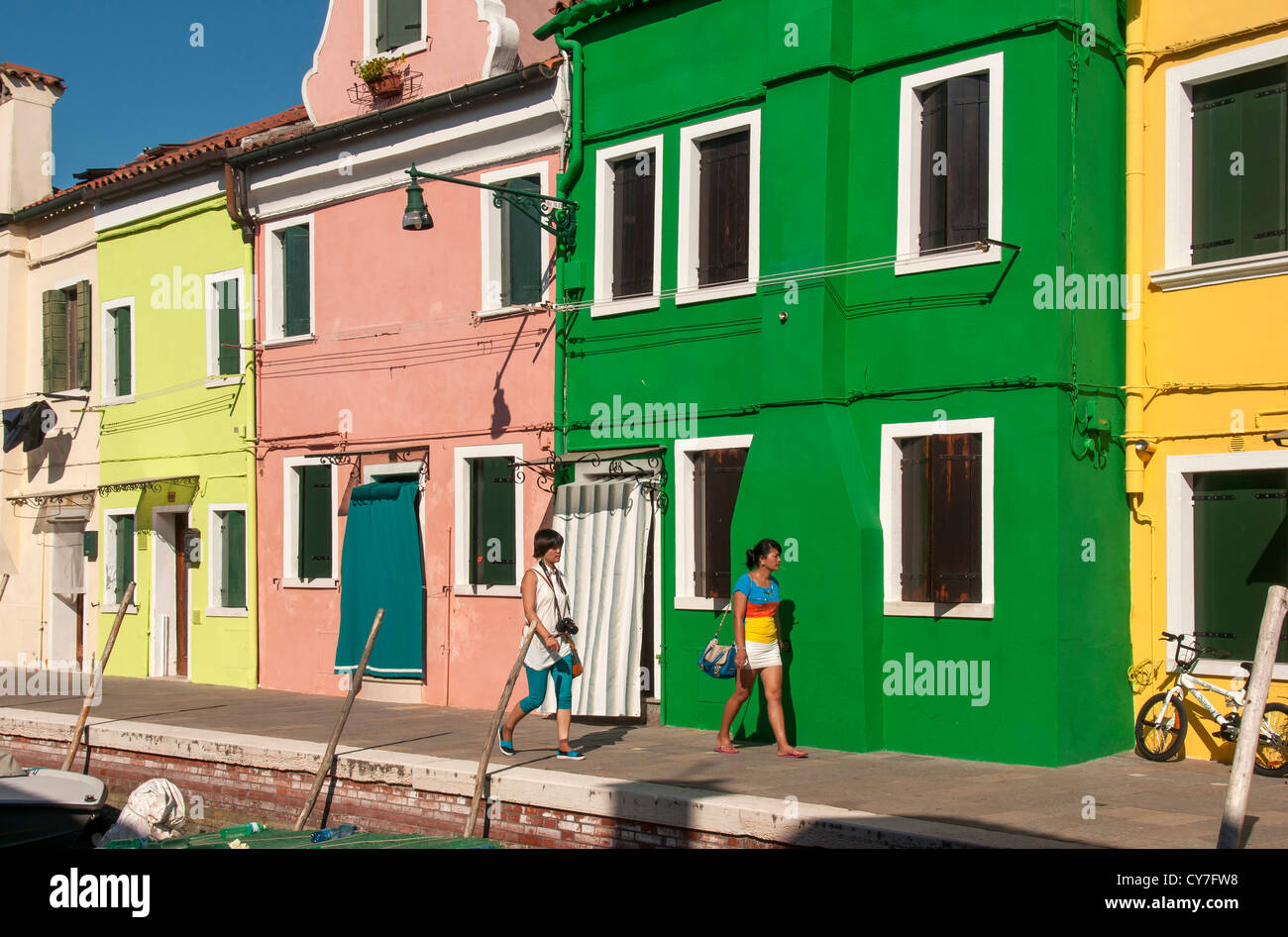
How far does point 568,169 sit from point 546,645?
600 cm

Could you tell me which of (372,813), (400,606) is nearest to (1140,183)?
(372,813)

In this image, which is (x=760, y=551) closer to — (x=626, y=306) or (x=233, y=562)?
(x=626, y=306)

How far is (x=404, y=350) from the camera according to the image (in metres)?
17.8

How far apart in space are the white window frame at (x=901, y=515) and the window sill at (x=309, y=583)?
8299 millimetres

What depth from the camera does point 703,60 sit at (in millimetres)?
14625

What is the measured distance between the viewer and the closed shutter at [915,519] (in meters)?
12.8

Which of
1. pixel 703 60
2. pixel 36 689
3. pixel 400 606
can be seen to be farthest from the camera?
pixel 36 689

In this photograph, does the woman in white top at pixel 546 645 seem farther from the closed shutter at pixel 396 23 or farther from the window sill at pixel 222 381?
the window sill at pixel 222 381

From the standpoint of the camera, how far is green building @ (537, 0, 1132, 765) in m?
12.0

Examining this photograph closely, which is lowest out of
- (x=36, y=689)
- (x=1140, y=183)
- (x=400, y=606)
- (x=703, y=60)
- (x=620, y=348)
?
(x=36, y=689)

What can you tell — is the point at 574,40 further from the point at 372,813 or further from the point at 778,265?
the point at 372,813

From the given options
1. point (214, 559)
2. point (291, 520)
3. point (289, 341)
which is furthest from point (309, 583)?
point (289, 341)

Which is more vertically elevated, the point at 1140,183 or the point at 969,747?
the point at 1140,183
